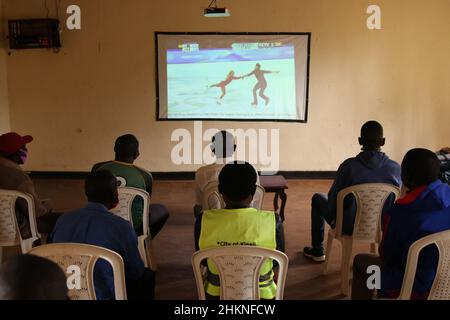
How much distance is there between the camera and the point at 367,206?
325 centimetres

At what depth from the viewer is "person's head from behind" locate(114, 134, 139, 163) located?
354 centimetres

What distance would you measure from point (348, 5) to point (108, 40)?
3.18 m

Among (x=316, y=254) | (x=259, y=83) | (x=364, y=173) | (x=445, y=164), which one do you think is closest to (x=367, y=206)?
(x=364, y=173)

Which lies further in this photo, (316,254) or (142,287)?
(316,254)

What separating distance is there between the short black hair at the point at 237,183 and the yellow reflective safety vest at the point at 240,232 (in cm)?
8

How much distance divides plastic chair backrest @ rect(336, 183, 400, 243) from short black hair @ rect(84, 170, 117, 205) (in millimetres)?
1649

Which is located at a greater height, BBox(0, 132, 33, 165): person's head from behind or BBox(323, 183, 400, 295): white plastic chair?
BBox(0, 132, 33, 165): person's head from behind

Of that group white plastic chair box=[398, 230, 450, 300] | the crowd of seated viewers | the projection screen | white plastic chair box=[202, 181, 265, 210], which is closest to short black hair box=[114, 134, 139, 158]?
white plastic chair box=[202, 181, 265, 210]

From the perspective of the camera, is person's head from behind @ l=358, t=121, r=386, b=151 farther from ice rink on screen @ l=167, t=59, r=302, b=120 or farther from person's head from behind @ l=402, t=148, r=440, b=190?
ice rink on screen @ l=167, t=59, r=302, b=120

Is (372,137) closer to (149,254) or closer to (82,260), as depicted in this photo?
(149,254)

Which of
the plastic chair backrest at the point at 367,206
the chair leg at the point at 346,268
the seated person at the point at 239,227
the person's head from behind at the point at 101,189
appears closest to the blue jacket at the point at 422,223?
the seated person at the point at 239,227

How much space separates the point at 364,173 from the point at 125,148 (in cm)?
173

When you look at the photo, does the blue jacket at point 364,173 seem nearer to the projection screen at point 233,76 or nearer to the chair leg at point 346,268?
the chair leg at point 346,268
